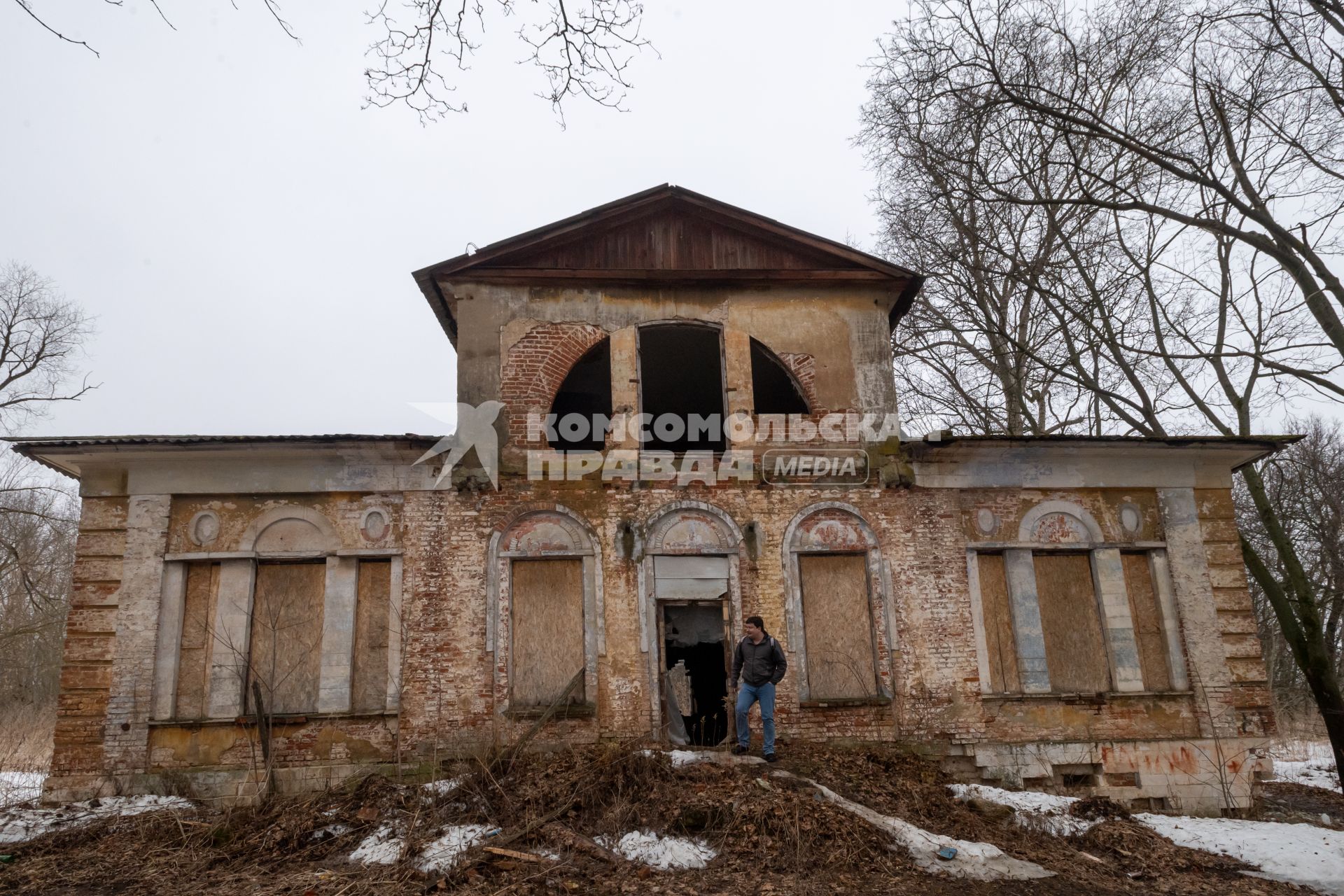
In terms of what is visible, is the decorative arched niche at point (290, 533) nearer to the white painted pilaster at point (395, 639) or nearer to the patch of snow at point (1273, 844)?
the white painted pilaster at point (395, 639)

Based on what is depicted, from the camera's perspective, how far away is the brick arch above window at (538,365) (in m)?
11.8

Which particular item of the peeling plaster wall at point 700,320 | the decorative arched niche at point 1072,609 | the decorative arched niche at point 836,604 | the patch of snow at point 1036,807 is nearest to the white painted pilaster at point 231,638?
the peeling plaster wall at point 700,320

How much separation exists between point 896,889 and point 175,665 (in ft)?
28.8

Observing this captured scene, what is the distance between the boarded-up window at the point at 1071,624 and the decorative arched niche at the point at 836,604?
229 centimetres

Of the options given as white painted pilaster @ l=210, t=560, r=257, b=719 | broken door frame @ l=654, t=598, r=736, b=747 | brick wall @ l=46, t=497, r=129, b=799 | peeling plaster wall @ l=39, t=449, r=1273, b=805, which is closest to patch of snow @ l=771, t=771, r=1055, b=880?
peeling plaster wall @ l=39, t=449, r=1273, b=805

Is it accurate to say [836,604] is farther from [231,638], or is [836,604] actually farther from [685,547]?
[231,638]

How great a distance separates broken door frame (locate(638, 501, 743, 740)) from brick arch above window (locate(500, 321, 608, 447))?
201 centimetres

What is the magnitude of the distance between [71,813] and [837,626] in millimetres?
9214

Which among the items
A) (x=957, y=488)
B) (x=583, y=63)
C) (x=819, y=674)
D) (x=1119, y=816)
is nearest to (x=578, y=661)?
(x=819, y=674)

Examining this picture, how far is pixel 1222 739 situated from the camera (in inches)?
450

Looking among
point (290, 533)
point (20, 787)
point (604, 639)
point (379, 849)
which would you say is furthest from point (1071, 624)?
point (20, 787)

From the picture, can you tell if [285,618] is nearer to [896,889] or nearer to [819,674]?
[819,674]

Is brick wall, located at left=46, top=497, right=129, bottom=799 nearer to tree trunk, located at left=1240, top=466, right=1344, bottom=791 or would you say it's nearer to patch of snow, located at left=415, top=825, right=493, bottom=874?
patch of snow, located at left=415, top=825, right=493, bottom=874

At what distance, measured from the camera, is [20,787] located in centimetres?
1127
